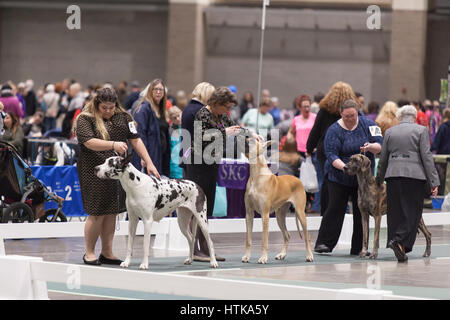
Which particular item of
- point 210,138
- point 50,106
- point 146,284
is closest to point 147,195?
point 210,138

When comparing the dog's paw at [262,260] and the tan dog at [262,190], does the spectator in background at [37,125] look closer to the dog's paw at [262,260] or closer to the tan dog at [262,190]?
the tan dog at [262,190]

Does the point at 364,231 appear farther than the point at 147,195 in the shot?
Yes

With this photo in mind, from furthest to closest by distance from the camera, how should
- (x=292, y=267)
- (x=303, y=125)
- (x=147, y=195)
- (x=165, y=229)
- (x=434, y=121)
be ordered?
1. (x=434, y=121)
2. (x=303, y=125)
3. (x=165, y=229)
4. (x=292, y=267)
5. (x=147, y=195)

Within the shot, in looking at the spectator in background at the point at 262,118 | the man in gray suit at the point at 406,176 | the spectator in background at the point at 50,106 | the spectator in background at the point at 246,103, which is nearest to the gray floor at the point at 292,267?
the man in gray suit at the point at 406,176

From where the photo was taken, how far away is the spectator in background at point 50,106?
20161mm

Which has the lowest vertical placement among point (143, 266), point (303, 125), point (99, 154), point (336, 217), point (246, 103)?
point (143, 266)

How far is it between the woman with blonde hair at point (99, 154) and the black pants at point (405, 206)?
265 cm

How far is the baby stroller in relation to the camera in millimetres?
10000

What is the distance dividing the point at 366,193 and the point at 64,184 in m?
4.14

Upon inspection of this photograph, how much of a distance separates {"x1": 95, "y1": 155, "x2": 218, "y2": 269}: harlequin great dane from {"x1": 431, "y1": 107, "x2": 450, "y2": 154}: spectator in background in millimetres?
9022

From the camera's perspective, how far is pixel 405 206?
9.34 meters

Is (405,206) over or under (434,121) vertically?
under

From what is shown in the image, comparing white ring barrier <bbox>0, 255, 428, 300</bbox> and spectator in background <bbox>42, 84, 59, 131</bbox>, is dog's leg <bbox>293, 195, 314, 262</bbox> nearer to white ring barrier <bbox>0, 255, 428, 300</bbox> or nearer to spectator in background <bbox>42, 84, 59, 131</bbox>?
white ring barrier <bbox>0, 255, 428, 300</bbox>

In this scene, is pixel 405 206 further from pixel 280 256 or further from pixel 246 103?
pixel 246 103
